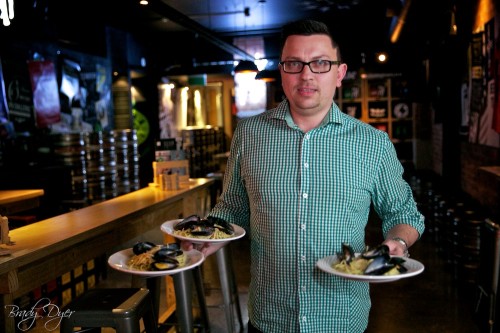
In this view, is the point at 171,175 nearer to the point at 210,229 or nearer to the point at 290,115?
the point at 210,229

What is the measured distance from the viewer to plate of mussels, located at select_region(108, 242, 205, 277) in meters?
2.08

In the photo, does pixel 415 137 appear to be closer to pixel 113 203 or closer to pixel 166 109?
pixel 166 109

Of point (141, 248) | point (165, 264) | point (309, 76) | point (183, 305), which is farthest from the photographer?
point (183, 305)

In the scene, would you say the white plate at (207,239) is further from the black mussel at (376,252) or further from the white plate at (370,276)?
the black mussel at (376,252)

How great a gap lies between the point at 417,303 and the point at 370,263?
434 centimetres

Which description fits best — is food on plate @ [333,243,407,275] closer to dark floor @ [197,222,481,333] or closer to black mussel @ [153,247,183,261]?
black mussel @ [153,247,183,261]

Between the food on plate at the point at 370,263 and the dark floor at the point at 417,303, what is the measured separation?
10.0 feet

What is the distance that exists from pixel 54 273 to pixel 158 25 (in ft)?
38.4

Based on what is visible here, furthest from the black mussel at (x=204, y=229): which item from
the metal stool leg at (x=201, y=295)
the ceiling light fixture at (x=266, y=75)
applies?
the ceiling light fixture at (x=266, y=75)

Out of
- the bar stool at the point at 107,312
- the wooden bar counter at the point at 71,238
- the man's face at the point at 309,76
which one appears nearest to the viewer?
the man's face at the point at 309,76

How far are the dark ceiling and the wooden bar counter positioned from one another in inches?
110

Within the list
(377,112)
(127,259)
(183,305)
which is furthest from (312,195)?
(377,112)

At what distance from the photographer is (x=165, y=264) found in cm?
211

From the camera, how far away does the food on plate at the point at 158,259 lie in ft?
6.95
